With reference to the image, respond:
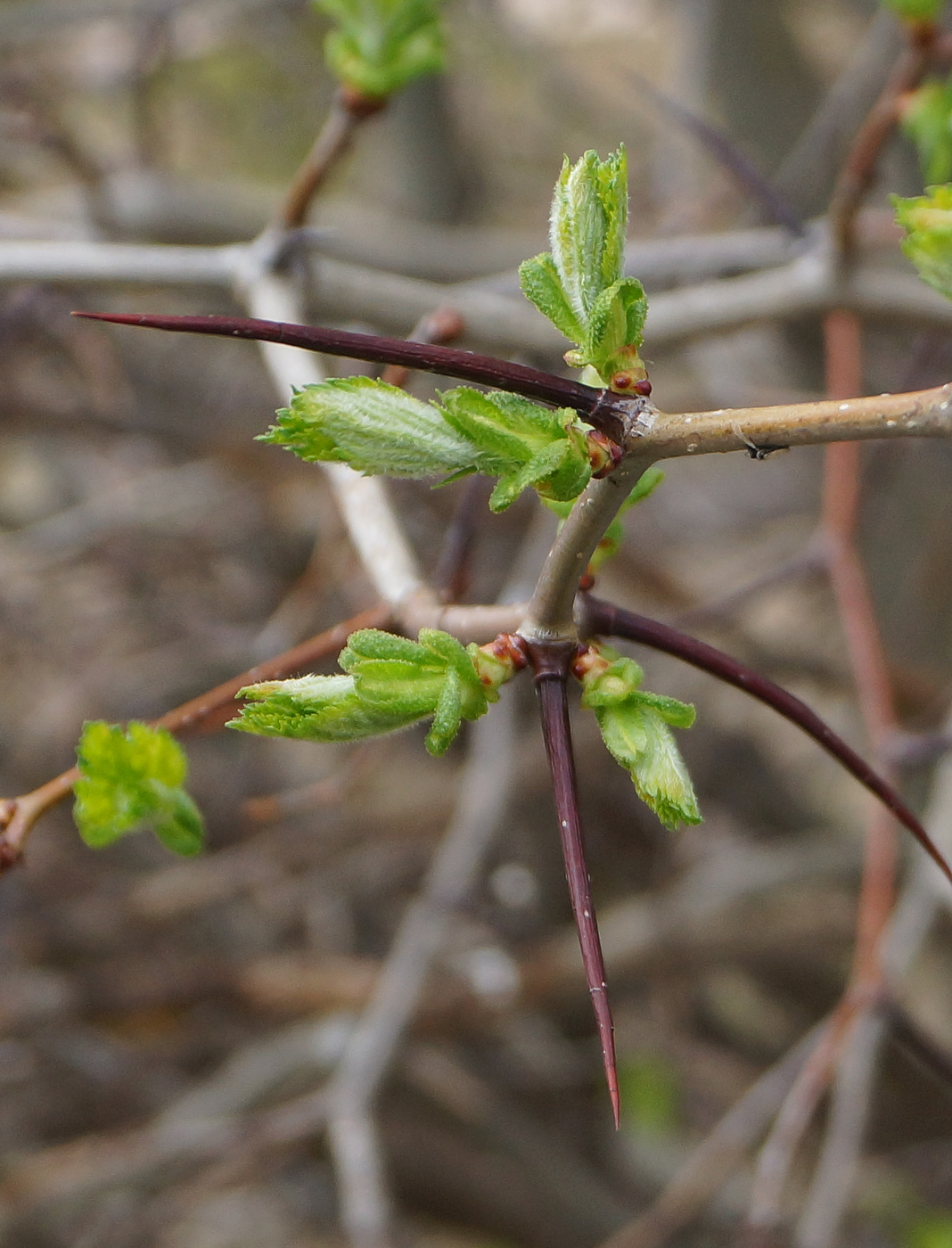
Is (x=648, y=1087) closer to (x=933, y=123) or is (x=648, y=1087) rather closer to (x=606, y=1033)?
(x=933, y=123)

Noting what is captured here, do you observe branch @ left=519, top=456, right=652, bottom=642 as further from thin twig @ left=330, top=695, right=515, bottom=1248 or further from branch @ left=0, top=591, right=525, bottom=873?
thin twig @ left=330, top=695, right=515, bottom=1248

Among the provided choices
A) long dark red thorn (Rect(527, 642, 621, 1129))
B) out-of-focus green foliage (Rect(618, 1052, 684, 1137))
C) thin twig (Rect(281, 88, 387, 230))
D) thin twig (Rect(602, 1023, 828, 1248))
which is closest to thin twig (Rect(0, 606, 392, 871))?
long dark red thorn (Rect(527, 642, 621, 1129))

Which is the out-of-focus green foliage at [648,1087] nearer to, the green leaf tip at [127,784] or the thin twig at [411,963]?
the thin twig at [411,963]

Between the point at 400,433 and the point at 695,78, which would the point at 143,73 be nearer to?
the point at 695,78

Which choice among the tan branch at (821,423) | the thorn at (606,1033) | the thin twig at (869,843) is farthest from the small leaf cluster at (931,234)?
the thin twig at (869,843)

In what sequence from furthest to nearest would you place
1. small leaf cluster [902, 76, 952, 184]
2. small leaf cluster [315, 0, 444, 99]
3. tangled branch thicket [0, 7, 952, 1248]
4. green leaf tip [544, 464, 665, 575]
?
1. tangled branch thicket [0, 7, 952, 1248]
2. small leaf cluster [902, 76, 952, 184]
3. small leaf cluster [315, 0, 444, 99]
4. green leaf tip [544, 464, 665, 575]

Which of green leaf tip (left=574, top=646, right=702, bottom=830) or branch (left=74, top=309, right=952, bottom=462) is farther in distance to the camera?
green leaf tip (left=574, top=646, right=702, bottom=830)

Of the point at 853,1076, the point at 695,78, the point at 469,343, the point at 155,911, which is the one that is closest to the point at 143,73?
the point at 695,78
